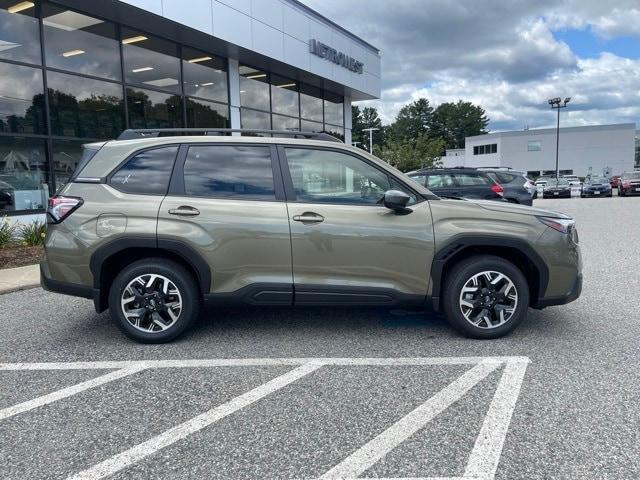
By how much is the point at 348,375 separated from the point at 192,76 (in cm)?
1274

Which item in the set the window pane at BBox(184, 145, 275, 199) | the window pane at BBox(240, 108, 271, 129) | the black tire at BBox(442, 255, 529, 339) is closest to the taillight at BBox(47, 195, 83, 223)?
the window pane at BBox(184, 145, 275, 199)

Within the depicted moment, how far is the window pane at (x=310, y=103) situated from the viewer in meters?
19.1

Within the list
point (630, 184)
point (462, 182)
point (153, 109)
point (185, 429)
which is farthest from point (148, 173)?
point (630, 184)

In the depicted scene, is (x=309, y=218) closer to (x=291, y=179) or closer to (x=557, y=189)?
(x=291, y=179)

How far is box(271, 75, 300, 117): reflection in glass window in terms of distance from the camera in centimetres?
1750

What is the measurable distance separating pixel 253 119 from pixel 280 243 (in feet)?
43.5

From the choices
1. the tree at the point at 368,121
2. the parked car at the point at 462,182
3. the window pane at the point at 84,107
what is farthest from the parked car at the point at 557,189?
the tree at the point at 368,121

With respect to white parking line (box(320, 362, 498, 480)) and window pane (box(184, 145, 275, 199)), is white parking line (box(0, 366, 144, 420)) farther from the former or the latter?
white parking line (box(320, 362, 498, 480))

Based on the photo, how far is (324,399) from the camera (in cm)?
332

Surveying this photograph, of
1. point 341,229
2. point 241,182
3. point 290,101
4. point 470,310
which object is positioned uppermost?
point 290,101

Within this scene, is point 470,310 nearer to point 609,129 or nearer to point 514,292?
point 514,292

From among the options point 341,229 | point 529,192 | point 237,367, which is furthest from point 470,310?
point 529,192

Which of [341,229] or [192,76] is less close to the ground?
[192,76]

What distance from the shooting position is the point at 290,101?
Result: 18453 mm
